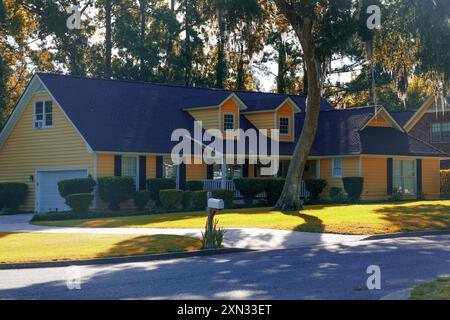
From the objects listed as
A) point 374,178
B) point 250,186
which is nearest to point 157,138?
point 250,186

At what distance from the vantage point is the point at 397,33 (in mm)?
37469

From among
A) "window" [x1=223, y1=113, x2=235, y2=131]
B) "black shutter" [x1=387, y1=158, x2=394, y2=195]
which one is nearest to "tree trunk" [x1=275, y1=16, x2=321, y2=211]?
"window" [x1=223, y1=113, x2=235, y2=131]

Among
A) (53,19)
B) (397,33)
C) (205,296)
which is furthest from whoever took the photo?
(53,19)

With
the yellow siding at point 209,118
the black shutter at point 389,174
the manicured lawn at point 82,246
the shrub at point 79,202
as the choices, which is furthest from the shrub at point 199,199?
the manicured lawn at point 82,246

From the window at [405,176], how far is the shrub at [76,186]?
1914 cm

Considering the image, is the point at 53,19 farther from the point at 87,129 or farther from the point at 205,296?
the point at 205,296

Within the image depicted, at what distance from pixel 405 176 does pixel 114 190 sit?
19.5m

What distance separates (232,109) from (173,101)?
12.9 ft

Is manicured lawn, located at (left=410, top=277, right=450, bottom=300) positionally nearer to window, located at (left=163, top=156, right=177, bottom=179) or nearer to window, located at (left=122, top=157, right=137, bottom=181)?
window, located at (left=122, top=157, right=137, bottom=181)

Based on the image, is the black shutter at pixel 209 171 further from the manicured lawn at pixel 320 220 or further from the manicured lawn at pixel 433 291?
the manicured lawn at pixel 433 291

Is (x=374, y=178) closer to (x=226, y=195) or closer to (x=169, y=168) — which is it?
(x=226, y=195)

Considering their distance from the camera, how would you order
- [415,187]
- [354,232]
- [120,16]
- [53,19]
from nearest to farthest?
[354,232]
[415,187]
[53,19]
[120,16]

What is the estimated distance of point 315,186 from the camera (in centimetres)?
4631

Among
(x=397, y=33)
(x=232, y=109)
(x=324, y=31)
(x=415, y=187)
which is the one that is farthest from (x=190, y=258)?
(x=415, y=187)
